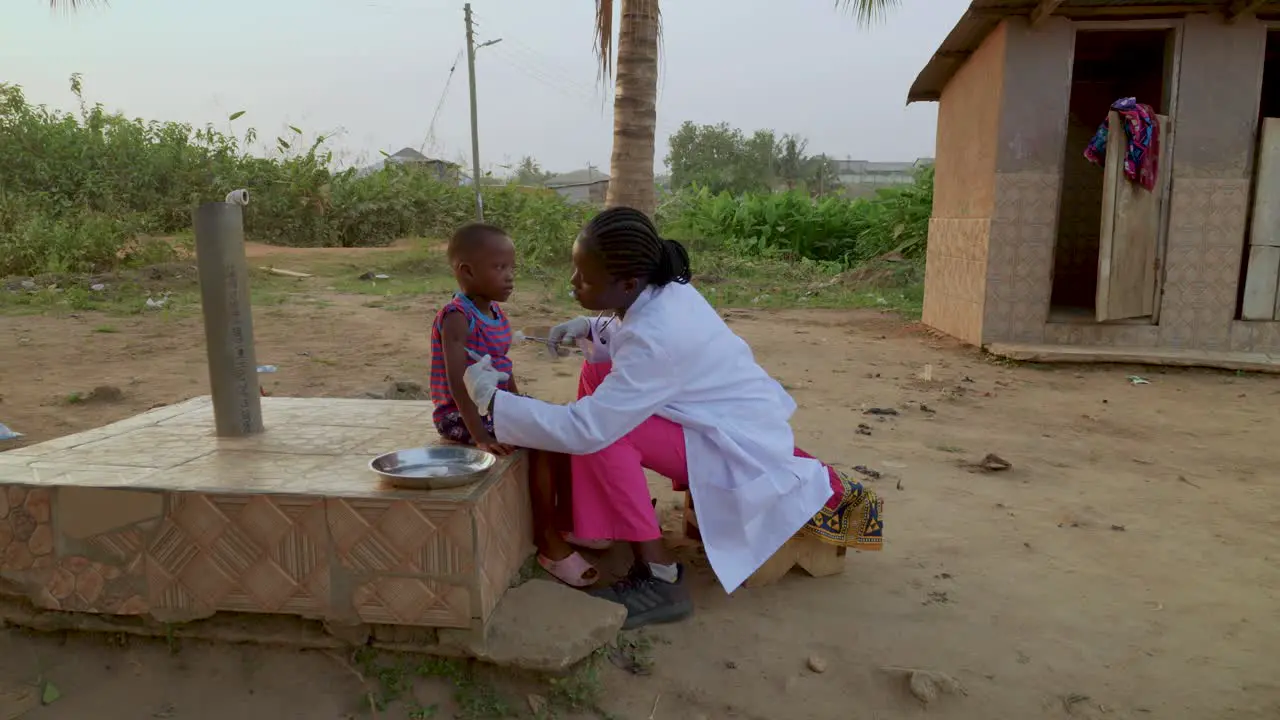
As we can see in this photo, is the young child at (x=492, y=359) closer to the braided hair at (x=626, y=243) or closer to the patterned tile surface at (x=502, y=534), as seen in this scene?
the patterned tile surface at (x=502, y=534)

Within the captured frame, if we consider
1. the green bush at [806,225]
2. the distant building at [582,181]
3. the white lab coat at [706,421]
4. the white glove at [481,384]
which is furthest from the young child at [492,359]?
the distant building at [582,181]

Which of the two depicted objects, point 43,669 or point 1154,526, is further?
point 1154,526

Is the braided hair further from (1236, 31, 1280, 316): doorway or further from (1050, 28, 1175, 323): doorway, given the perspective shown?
(1050, 28, 1175, 323): doorway

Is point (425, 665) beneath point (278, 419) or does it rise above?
beneath

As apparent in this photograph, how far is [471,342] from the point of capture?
8.50 feet

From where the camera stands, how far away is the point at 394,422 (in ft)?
9.77

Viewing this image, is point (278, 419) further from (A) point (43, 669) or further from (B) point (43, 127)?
(B) point (43, 127)

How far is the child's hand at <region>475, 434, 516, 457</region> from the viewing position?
8.11 feet

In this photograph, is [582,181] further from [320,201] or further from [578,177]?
[320,201]

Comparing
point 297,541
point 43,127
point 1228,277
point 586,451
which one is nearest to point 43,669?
point 297,541

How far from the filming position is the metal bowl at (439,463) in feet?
7.30

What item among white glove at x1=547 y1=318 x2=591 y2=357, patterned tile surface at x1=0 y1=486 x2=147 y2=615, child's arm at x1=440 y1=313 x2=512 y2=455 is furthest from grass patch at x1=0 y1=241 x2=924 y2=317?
child's arm at x1=440 y1=313 x2=512 y2=455

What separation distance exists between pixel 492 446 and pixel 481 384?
0.75 feet

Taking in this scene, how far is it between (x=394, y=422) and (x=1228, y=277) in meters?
6.70
